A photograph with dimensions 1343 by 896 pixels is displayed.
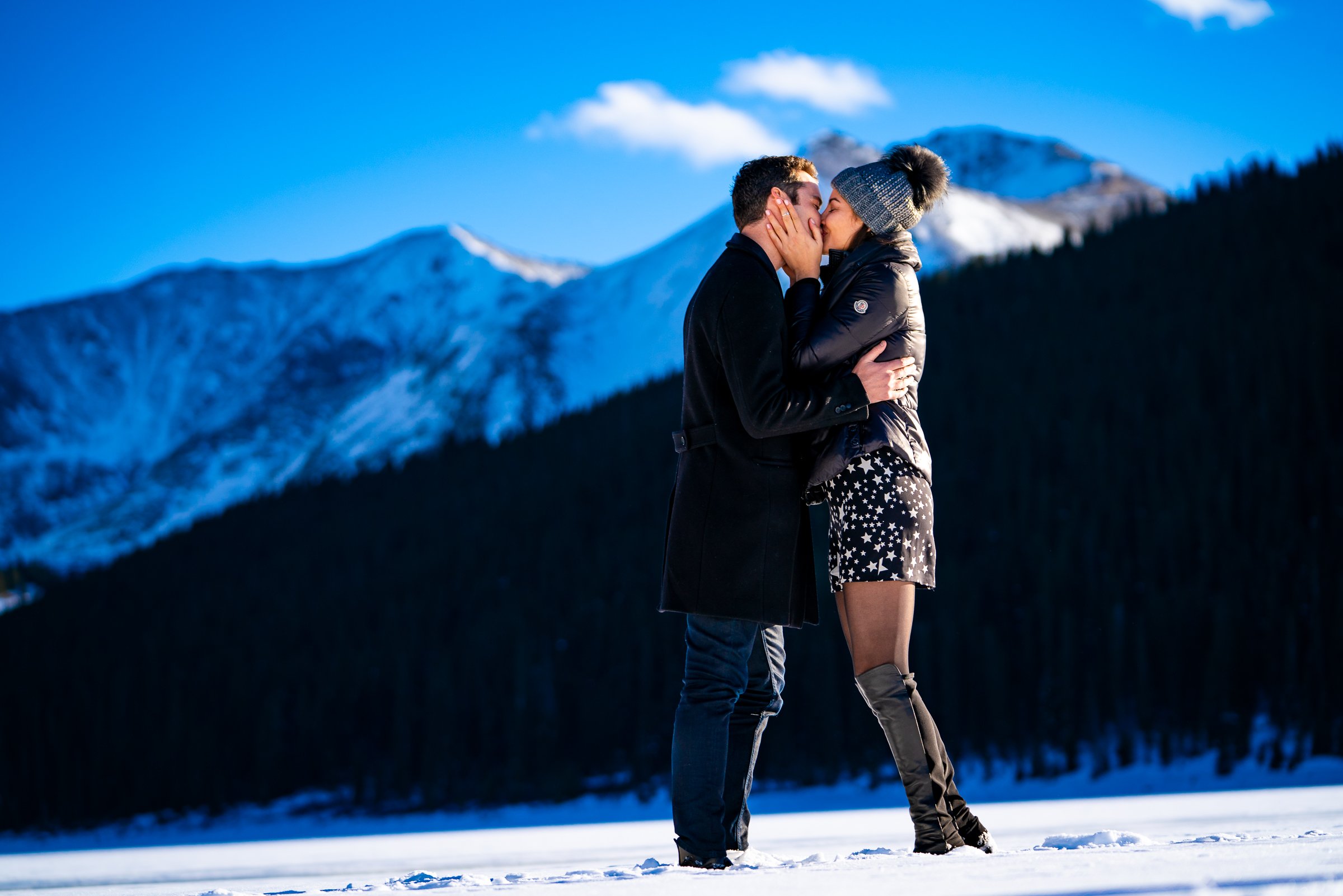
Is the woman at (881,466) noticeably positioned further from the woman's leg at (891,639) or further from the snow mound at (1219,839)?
the snow mound at (1219,839)

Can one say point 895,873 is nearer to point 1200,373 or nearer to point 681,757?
point 681,757

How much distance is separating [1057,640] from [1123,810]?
24362mm

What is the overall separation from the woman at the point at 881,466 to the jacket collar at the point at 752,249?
3.3 inches

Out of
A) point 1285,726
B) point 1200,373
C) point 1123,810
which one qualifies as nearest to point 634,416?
point 1200,373

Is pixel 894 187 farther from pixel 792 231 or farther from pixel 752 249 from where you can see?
pixel 752 249

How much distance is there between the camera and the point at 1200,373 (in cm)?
4969

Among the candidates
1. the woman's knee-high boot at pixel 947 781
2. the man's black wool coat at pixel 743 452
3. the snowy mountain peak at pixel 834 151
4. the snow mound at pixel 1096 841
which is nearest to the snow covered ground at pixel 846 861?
the snow mound at pixel 1096 841

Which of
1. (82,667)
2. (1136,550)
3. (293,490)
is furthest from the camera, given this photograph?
Result: (293,490)

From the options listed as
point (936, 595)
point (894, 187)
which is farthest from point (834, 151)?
point (894, 187)

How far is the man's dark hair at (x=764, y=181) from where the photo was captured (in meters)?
4.02

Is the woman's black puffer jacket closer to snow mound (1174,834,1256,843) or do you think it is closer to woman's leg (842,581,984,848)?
woman's leg (842,581,984,848)

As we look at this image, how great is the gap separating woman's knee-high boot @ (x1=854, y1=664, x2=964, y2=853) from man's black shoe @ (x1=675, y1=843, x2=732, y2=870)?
2.07 ft

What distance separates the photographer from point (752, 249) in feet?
12.9

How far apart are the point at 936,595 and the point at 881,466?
131ft
